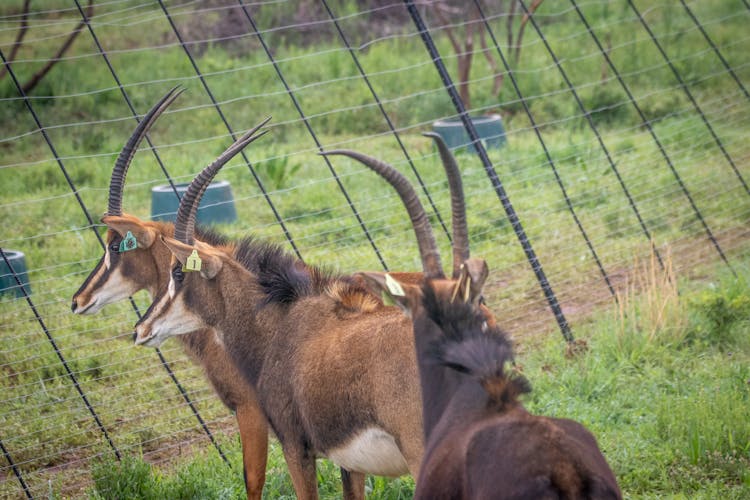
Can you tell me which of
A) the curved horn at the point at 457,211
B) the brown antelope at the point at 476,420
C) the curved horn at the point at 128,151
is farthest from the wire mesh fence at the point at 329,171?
the brown antelope at the point at 476,420

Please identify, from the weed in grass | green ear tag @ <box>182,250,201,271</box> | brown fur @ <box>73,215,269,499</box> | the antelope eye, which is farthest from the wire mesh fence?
green ear tag @ <box>182,250,201,271</box>

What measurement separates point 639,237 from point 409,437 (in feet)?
17.8

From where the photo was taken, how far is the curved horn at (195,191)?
4719mm

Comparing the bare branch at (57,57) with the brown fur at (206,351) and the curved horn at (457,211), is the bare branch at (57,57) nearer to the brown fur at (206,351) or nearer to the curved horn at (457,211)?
the brown fur at (206,351)

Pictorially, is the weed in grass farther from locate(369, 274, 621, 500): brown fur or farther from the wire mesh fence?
locate(369, 274, 621, 500): brown fur

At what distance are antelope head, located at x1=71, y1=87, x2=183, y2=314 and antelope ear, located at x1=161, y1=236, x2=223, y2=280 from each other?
0.66 metres

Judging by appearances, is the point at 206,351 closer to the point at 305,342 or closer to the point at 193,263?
the point at 193,263

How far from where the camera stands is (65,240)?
8711mm

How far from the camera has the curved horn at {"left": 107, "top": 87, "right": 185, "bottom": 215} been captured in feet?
16.7

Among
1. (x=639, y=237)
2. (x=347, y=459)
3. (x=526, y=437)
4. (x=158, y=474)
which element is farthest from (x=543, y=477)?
(x=639, y=237)

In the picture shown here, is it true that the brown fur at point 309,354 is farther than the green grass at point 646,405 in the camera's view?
No

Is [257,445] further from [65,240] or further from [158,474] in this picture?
[65,240]

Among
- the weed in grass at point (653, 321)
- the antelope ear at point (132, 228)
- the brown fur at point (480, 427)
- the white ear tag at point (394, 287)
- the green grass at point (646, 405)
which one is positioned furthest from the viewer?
the weed in grass at point (653, 321)

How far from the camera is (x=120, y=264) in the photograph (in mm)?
5418
